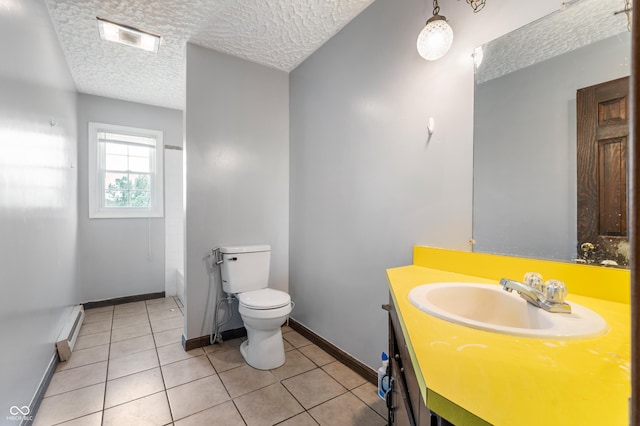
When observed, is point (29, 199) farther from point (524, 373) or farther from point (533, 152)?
point (533, 152)

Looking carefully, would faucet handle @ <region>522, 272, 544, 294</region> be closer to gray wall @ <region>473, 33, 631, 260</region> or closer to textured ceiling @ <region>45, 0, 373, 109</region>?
gray wall @ <region>473, 33, 631, 260</region>

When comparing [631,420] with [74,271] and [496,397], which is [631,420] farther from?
[74,271]

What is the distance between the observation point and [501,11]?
4.09 ft

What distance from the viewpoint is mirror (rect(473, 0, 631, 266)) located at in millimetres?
1017

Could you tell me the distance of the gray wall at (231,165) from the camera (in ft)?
7.70

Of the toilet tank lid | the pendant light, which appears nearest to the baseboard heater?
the toilet tank lid

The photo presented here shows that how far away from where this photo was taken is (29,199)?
1.51 metres

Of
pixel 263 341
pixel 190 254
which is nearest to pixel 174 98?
pixel 190 254

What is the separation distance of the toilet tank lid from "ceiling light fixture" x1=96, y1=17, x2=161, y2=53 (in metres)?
1.72

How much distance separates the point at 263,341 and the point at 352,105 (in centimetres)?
180

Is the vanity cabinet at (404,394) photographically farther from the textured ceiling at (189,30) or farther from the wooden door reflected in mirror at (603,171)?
the textured ceiling at (189,30)

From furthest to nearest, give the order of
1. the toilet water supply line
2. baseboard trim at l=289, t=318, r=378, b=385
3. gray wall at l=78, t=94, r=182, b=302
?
gray wall at l=78, t=94, r=182, b=302 < the toilet water supply line < baseboard trim at l=289, t=318, r=378, b=385

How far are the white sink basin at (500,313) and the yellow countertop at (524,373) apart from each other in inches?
0.9

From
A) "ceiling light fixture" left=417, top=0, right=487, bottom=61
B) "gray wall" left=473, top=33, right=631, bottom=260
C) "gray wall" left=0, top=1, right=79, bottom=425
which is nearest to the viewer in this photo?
"gray wall" left=473, top=33, right=631, bottom=260
